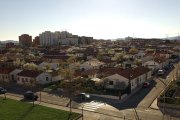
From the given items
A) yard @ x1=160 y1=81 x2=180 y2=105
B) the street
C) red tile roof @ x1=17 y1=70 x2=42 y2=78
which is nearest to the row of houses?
Answer: red tile roof @ x1=17 y1=70 x2=42 y2=78

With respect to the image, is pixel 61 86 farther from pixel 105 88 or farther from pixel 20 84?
pixel 20 84

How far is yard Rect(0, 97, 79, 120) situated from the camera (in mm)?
34162

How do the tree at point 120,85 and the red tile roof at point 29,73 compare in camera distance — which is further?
the red tile roof at point 29,73

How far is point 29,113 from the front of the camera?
36312 mm

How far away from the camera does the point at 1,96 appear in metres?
47.8

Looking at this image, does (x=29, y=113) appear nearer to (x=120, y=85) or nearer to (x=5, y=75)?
(x=120, y=85)

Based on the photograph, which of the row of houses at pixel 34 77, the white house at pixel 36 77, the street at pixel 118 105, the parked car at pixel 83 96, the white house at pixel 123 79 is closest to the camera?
the street at pixel 118 105

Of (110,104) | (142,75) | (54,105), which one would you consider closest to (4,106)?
(54,105)

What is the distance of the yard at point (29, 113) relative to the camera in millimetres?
34162

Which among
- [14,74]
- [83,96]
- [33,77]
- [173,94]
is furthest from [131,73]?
[14,74]

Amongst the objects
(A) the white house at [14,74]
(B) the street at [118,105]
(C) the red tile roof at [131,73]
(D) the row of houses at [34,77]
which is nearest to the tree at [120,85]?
(C) the red tile roof at [131,73]

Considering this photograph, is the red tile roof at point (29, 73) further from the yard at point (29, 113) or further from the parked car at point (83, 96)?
the parked car at point (83, 96)

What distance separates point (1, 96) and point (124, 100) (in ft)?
78.3

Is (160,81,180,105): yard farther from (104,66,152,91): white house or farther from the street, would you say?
(104,66,152,91): white house
